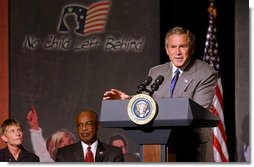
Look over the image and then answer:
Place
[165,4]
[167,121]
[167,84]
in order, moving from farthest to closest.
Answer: [165,4] → [167,84] → [167,121]

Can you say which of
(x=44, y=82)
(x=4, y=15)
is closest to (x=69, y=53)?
(x=44, y=82)

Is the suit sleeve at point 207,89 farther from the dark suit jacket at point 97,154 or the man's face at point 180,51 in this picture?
the dark suit jacket at point 97,154

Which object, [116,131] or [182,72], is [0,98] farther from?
[182,72]

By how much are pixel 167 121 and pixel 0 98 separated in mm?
2441

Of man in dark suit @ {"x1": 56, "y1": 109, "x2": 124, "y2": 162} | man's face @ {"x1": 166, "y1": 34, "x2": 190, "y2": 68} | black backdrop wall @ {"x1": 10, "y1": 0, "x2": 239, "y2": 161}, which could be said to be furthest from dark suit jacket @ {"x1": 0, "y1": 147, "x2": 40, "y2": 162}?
man's face @ {"x1": 166, "y1": 34, "x2": 190, "y2": 68}

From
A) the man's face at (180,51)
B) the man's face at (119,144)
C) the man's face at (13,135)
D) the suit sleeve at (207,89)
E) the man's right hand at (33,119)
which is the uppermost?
the man's face at (180,51)

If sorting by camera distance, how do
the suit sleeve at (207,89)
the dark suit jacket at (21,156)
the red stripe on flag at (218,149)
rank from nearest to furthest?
the suit sleeve at (207,89)
the red stripe on flag at (218,149)
the dark suit jacket at (21,156)

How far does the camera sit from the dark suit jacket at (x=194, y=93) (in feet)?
17.4

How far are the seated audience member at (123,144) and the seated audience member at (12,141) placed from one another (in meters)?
0.78

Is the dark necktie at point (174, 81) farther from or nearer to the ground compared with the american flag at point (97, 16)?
nearer to the ground

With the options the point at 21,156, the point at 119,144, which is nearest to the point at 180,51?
the point at 119,144

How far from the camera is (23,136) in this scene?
6.38 m

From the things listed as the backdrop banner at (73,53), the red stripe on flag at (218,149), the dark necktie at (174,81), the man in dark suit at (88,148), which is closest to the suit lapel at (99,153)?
the man in dark suit at (88,148)

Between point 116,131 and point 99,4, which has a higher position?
point 99,4
